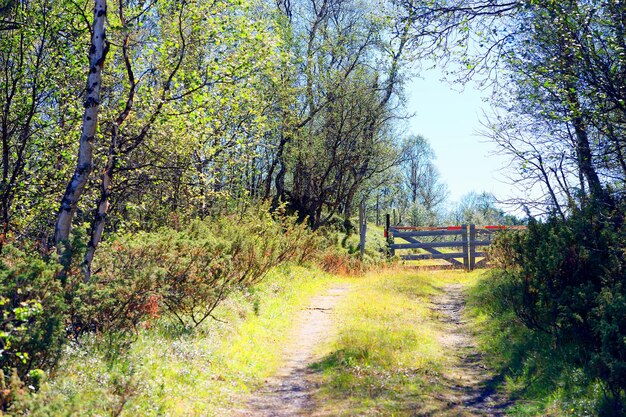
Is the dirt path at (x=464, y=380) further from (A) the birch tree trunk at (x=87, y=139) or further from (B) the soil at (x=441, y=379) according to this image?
(A) the birch tree trunk at (x=87, y=139)

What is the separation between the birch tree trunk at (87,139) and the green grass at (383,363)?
404cm

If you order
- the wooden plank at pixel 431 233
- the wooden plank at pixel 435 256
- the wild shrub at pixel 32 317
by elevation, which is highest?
the wooden plank at pixel 431 233

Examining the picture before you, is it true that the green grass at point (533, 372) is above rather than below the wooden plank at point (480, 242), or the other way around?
below

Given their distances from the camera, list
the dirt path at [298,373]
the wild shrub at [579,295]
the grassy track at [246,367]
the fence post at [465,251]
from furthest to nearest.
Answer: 1. the fence post at [465,251]
2. the dirt path at [298,373]
3. the wild shrub at [579,295]
4. the grassy track at [246,367]

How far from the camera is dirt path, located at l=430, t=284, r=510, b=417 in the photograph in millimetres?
6648

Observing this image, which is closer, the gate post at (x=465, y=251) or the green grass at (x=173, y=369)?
the green grass at (x=173, y=369)

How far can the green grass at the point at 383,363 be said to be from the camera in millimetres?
6734

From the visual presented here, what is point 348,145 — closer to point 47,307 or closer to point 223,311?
point 223,311

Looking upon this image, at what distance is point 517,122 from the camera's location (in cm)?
1170

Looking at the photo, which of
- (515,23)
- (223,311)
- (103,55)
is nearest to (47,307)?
(103,55)

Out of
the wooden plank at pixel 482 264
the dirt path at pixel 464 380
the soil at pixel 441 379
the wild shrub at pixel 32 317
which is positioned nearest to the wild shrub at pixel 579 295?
the dirt path at pixel 464 380

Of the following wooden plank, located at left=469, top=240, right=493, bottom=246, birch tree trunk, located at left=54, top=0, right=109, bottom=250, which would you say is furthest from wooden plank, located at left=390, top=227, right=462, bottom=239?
birch tree trunk, located at left=54, top=0, right=109, bottom=250

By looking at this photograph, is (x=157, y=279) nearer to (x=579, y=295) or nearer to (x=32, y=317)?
(x=32, y=317)

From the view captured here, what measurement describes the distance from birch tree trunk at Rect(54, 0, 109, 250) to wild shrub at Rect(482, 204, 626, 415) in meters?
6.52
